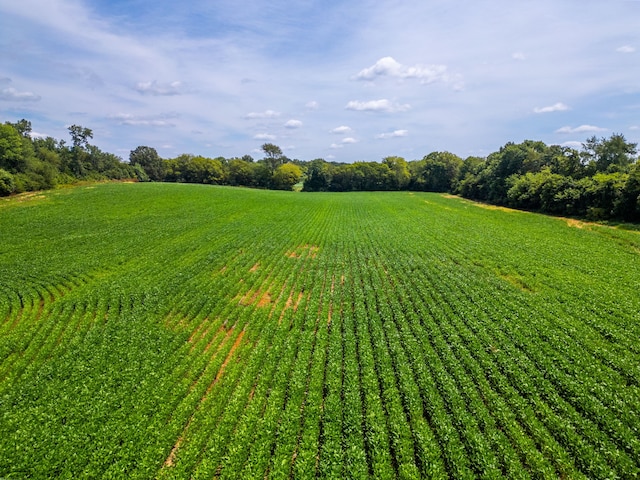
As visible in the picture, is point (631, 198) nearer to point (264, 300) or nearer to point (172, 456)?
point (264, 300)

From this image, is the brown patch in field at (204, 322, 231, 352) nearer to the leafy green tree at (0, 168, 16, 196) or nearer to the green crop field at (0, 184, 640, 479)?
the green crop field at (0, 184, 640, 479)

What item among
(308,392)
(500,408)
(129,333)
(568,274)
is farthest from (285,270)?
(568,274)

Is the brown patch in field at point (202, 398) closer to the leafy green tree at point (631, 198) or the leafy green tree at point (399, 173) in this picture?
the leafy green tree at point (631, 198)

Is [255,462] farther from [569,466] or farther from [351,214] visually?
[351,214]

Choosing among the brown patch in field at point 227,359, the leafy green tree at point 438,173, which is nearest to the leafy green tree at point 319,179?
the leafy green tree at point 438,173

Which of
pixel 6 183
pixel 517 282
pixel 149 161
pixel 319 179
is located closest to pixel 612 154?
pixel 517 282

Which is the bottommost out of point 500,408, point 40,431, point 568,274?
point 40,431
